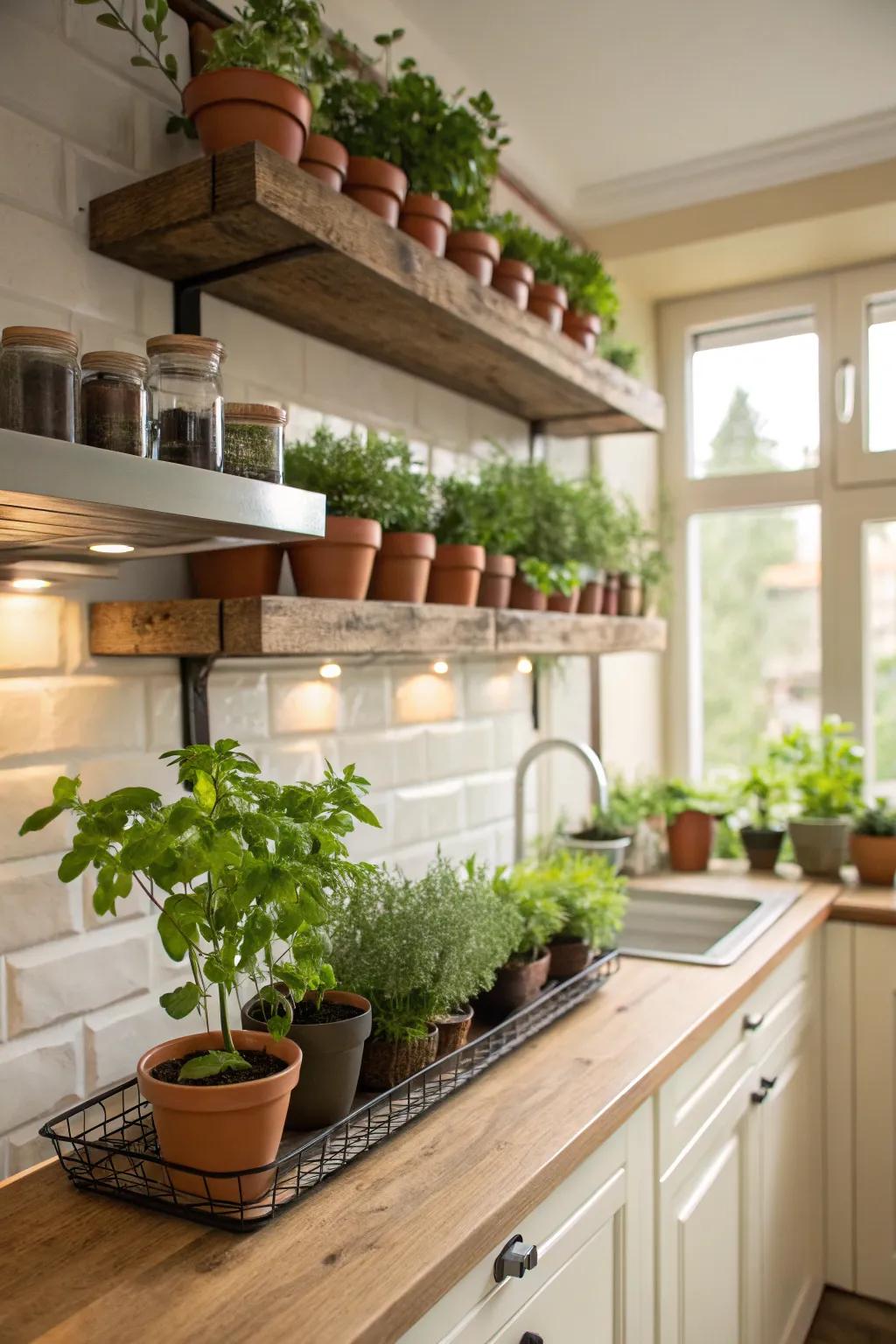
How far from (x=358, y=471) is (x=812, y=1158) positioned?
1.87m

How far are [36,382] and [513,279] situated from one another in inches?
46.1

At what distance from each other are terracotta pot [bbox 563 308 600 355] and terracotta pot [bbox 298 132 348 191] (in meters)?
0.83

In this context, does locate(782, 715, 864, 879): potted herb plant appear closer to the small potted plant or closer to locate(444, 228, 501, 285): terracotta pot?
the small potted plant

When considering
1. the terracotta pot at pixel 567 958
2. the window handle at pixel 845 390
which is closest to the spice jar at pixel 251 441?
the terracotta pot at pixel 567 958

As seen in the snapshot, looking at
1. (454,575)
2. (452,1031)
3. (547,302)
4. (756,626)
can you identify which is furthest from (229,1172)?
(756,626)

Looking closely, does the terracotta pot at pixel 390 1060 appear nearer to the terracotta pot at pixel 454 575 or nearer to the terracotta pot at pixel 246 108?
the terracotta pot at pixel 454 575

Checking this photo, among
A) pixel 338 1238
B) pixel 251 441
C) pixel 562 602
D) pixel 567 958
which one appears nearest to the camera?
pixel 338 1238

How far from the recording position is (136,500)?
2.93 feet

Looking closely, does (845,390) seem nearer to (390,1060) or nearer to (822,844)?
(822,844)

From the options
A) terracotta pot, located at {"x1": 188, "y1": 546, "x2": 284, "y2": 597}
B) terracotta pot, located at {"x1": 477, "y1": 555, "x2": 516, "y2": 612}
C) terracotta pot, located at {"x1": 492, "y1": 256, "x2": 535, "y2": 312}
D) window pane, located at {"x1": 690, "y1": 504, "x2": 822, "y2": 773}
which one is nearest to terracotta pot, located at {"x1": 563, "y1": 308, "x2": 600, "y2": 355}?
terracotta pot, located at {"x1": 492, "y1": 256, "x2": 535, "y2": 312}

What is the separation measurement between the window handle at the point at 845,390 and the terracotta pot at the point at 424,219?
5.67 ft

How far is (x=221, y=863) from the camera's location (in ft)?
3.14

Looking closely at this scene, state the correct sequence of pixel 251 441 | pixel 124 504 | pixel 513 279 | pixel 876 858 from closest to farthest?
pixel 124 504
pixel 251 441
pixel 513 279
pixel 876 858

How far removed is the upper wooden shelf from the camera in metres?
1.24
